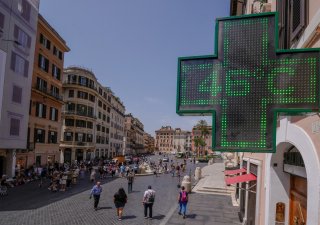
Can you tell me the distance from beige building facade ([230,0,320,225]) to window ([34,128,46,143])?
3430 cm

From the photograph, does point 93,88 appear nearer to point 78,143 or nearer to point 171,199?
point 78,143

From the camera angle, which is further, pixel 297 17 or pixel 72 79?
pixel 72 79

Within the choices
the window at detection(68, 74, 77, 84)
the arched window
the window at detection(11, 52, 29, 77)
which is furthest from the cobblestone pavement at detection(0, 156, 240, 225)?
the window at detection(68, 74, 77, 84)

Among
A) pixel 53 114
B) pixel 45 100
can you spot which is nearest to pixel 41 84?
pixel 45 100

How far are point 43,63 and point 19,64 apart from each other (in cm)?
853

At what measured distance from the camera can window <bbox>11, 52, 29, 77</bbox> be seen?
1151 inches

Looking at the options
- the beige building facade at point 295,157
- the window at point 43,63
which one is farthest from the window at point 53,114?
the beige building facade at point 295,157

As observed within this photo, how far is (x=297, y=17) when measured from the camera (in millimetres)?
5004

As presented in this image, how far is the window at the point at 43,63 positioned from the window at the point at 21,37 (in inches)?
222

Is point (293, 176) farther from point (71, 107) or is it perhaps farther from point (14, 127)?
point (71, 107)

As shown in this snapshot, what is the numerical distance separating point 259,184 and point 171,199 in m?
14.0

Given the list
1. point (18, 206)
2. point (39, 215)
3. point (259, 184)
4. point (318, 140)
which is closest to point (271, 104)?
point (318, 140)

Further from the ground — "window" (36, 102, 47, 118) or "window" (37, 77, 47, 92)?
"window" (37, 77, 47, 92)

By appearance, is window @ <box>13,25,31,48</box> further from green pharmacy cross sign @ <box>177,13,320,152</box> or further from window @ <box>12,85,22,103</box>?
green pharmacy cross sign @ <box>177,13,320,152</box>
